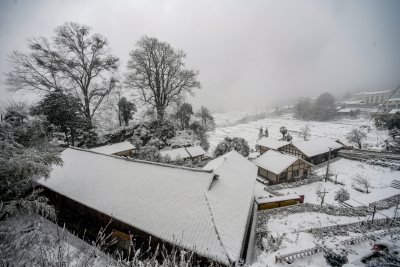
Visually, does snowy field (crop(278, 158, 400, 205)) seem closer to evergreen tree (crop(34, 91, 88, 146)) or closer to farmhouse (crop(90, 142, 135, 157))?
farmhouse (crop(90, 142, 135, 157))

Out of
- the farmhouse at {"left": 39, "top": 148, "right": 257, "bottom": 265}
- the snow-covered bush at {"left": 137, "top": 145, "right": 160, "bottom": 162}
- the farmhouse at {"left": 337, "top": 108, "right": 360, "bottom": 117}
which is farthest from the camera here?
the farmhouse at {"left": 337, "top": 108, "right": 360, "bottom": 117}

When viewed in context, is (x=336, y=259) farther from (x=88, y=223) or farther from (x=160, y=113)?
(x=160, y=113)

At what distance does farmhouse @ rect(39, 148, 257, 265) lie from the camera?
7469mm

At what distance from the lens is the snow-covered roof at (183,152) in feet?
91.0

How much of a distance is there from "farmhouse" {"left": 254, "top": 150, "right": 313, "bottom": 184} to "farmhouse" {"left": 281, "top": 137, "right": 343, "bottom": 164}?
15.9 feet

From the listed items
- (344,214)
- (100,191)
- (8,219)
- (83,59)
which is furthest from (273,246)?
(83,59)

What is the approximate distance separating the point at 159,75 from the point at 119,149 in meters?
12.9

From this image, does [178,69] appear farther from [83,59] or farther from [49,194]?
[49,194]

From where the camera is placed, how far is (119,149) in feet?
85.4

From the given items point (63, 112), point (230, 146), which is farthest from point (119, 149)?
point (230, 146)

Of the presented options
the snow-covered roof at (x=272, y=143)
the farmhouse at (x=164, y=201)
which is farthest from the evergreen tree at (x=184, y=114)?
the farmhouse at (x=164, y=201)

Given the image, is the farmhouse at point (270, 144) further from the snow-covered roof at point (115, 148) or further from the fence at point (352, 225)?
the snow-covered roof at point (115, 148)

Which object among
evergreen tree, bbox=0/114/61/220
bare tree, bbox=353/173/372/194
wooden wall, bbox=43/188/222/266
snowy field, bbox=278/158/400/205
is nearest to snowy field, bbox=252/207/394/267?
wooden wall, bbox=43/188/222/266

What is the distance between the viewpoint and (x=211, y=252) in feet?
22.0
